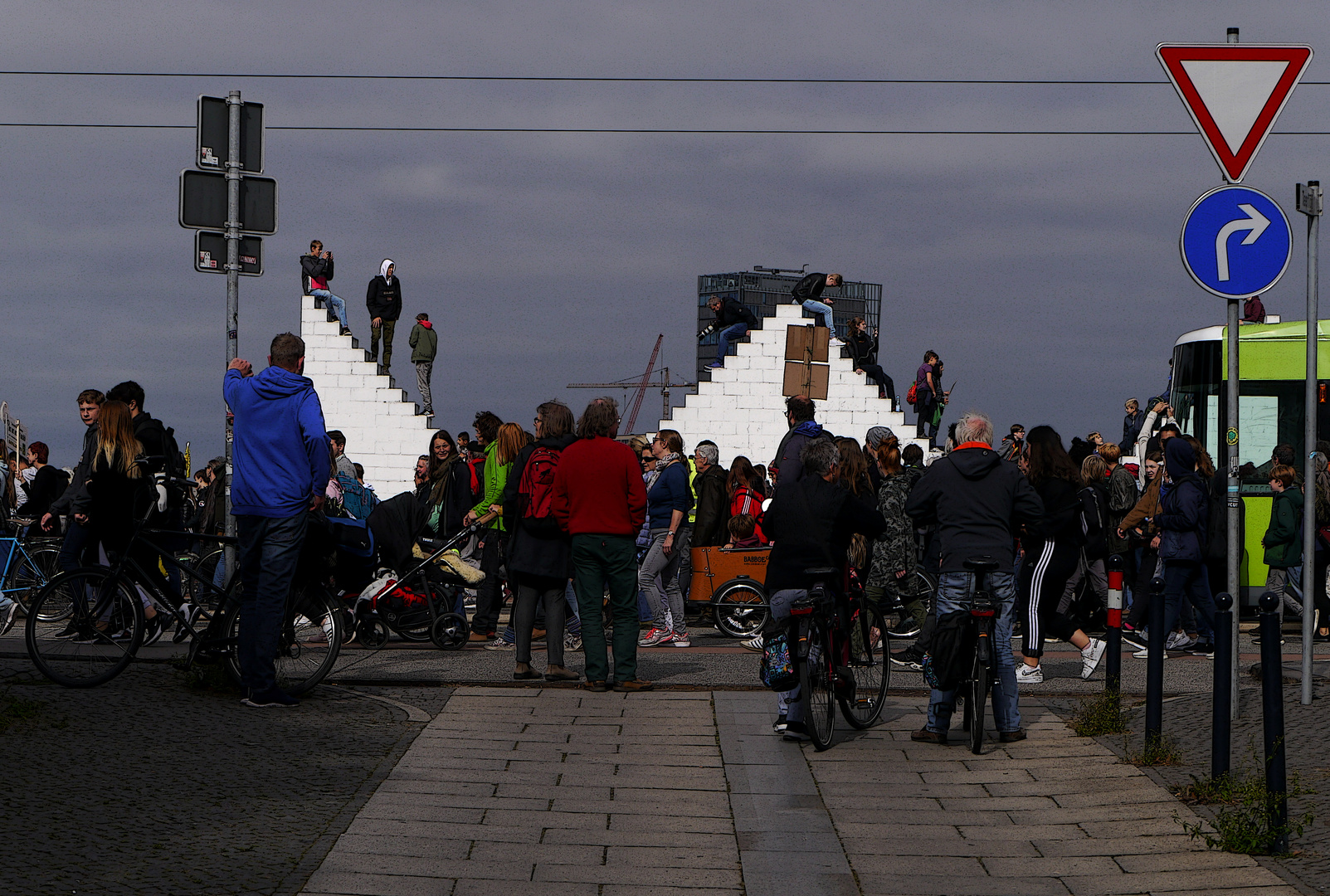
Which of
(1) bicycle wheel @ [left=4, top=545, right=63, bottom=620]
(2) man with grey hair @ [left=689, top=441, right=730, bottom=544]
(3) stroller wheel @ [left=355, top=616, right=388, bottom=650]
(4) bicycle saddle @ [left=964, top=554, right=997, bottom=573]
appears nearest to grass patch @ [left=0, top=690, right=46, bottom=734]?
(1) bicycle wheel @ [left=4, top=545, right=63, bottom=620]

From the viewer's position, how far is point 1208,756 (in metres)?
7.49

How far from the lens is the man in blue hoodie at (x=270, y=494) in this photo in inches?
338

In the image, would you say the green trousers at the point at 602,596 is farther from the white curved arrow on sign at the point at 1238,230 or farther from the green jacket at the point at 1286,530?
→ the green jacket at the point at 1286,530

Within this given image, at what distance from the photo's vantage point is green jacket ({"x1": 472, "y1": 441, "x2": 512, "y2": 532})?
12.7 meters

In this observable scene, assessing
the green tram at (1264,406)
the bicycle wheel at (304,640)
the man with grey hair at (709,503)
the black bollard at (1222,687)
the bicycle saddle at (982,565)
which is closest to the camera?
the black bollard at (1222,687)

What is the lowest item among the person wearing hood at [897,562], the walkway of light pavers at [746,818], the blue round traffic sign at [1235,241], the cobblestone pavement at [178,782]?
the walkway of light pavers at [746,818]

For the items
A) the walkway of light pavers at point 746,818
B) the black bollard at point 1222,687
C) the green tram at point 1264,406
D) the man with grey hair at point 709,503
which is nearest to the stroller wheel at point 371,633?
the walkway of light pavers at point 746,818

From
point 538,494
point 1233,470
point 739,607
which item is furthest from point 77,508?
point 1233,470

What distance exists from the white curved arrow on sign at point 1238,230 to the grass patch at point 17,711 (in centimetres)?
657

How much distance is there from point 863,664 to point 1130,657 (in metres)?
4.71

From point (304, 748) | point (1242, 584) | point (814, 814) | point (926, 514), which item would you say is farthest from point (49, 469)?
point (1242, 584)

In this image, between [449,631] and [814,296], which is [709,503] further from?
[814,296]

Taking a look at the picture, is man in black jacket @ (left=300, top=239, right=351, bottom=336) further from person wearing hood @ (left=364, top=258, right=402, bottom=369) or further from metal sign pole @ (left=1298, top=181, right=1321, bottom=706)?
metal sign pole @ (left=1298, top=181, right=1321, bottom=706)

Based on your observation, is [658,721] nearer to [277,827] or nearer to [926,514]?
[926,514]
